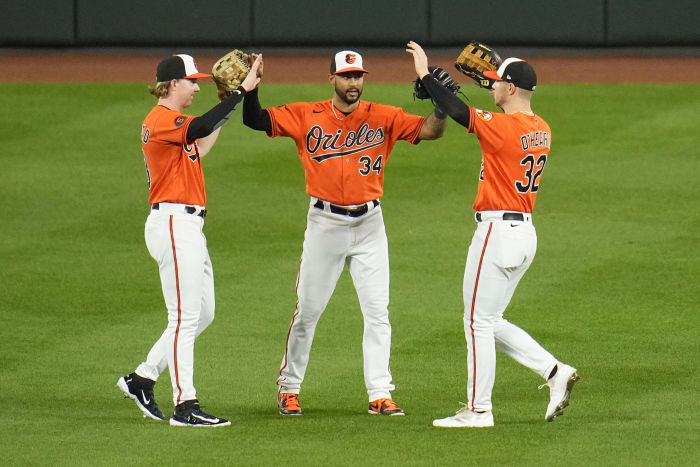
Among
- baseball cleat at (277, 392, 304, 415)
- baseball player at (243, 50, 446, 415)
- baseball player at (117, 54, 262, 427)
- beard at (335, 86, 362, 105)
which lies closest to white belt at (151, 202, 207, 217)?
baseball player at (117, 54, 262, 427)

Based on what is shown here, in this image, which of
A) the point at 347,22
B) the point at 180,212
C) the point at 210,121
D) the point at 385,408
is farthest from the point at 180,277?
the point at 347,22

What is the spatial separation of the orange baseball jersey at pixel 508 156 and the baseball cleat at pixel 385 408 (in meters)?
1.19

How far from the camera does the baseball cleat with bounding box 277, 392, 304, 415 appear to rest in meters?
7.02

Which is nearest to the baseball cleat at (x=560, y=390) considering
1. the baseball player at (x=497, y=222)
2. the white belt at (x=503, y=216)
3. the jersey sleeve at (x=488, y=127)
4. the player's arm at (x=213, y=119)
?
the baseball player at (x=497, y=222)

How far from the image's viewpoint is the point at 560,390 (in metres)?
6.64

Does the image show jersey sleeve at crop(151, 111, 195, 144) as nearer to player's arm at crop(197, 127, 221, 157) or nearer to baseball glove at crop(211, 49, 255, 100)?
player's arm at crop(197, 127, 221, 157)

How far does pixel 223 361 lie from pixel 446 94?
2668 millimetres

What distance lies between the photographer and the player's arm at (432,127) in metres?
7.05

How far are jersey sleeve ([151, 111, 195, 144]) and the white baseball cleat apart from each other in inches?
76.2

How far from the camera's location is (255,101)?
6.98 m

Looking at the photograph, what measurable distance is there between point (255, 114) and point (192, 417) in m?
1.69

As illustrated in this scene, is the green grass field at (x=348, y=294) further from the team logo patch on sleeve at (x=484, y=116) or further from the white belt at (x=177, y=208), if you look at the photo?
the team logo patch on sleeve at (x=484, y=116)

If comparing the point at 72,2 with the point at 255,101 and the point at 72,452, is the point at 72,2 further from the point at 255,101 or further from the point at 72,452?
the point at 72,452

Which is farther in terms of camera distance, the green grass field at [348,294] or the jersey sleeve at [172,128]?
the jersey sleeve at [172,128]
